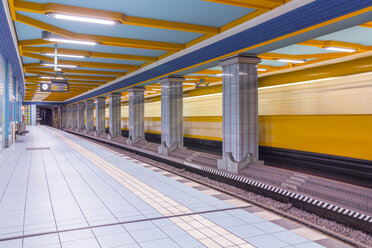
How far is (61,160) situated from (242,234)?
27.0 feet

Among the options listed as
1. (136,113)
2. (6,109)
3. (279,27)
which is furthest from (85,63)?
(279,27)

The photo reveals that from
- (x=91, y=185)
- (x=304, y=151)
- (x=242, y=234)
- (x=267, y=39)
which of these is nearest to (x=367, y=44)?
(x=304, y=151)

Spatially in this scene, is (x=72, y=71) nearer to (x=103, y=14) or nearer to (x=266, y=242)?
(x=103, y=14)

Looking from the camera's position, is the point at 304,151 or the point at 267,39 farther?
the point at 304,151

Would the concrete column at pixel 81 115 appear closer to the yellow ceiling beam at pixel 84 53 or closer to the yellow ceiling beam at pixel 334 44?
the yellow ceiling beam at pixel 84 53

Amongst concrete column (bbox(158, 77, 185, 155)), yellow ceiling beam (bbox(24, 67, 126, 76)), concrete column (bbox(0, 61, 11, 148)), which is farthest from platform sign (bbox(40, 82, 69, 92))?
concrete column (bbox(158, 77, 185, 155))

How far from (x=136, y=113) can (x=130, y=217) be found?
1241cm

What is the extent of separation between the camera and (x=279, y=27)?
20.7 ft

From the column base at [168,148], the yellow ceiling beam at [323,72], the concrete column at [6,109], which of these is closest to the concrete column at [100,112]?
the concrete column at [6,109]

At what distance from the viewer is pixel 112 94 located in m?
20.3

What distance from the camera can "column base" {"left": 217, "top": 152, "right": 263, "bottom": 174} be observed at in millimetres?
8055

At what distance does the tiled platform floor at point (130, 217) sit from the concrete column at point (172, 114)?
4959 millimetres

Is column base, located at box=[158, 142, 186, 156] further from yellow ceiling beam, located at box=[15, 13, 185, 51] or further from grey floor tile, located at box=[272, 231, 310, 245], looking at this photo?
grey floor tile, located at box=[272, 231, 310, 245]

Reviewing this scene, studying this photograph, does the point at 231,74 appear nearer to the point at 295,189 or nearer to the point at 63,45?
the point at 295,189
